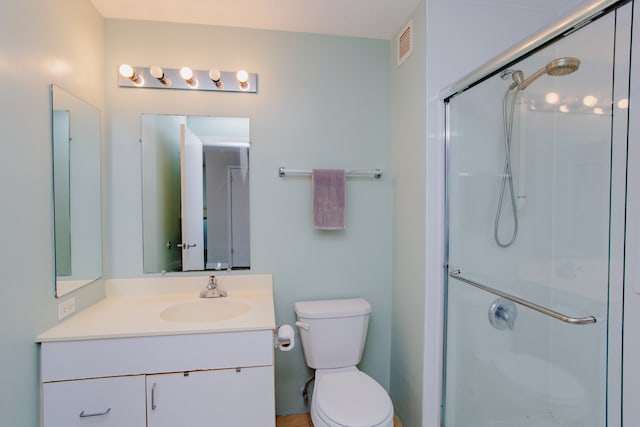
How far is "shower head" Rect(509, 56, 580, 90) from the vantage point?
1226 mm

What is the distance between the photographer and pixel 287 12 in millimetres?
1704

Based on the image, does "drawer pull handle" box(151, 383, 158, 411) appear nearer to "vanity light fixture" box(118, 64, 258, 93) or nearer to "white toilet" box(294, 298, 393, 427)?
"white toilet" box(294, 298, 393, 427)

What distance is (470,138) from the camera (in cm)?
158

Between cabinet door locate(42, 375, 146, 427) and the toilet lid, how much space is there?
0.79 m

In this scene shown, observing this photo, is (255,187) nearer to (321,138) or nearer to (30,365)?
(321,138)

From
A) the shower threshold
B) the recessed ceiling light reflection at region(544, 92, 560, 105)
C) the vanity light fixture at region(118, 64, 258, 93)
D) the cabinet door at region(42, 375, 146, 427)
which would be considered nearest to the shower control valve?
the shower threshold

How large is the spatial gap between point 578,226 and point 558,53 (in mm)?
768

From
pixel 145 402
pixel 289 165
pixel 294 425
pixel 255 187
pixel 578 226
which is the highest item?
pixel 289 165

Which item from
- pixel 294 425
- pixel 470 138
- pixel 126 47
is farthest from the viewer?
pixel 294 425

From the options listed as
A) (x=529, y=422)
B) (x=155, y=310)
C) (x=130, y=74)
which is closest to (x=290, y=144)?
(x=130, y=74)

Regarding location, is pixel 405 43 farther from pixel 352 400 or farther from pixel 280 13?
pixel 352 400

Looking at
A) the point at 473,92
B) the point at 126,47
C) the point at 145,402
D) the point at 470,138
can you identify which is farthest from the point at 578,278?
the point at 126,47

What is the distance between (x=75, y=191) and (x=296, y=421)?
5.90ft

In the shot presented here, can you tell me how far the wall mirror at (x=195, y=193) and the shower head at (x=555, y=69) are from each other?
4.70ft
